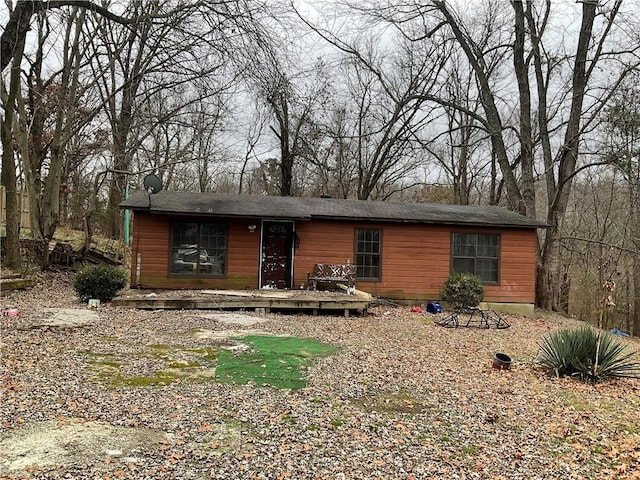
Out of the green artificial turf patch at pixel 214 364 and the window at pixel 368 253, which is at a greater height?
the window at pixel 368 253

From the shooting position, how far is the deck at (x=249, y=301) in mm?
10109

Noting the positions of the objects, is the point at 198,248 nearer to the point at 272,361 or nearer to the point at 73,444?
the point at 272,361

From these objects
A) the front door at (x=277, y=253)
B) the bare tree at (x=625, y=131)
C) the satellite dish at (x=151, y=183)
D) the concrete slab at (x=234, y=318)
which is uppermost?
the bare tree at (x=625, y=131)

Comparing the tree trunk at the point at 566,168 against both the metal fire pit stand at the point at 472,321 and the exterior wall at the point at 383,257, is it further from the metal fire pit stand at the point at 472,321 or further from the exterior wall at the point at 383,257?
the metal fire pit stand at the point at 472,321

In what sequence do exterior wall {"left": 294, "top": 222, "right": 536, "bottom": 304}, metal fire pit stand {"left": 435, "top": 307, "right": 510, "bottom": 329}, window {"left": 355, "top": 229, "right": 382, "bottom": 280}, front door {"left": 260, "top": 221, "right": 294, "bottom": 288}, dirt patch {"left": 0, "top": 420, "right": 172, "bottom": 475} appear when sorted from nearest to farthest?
1. dirt patch {"left": 0, "top": 420, "right": 172, "bottom": 475}
2. metal fire pit stand {"left": 435, "top": 307, "right": 510, "bottom": 329}
3. front door {"left": 260, "top": 221, "right": 294, "bottom": 288}
4. exterior wall {"left": 294, "top": 222, "right": 536, "bottom": 304}
5. window {"left": 355, "top": 229, "right": 382, "bottom": 280}

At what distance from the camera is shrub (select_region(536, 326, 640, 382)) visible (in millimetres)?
6293

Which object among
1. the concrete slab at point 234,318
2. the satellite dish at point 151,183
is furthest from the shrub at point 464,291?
the satellite dish at point 151,183

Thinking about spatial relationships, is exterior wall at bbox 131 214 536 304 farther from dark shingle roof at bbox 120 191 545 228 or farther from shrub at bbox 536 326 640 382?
shrub at bbox 536 326 640 382

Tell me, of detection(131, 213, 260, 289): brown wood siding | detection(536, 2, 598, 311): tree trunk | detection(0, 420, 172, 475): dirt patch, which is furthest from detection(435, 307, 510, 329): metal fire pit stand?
detection(0, 420, 172, 475): dirt patch

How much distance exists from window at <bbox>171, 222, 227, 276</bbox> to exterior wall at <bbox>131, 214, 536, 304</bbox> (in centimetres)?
17

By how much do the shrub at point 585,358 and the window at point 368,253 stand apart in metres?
6.62

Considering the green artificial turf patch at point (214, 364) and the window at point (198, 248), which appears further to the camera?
the window at point (198, 248)

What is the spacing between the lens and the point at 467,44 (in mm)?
17141

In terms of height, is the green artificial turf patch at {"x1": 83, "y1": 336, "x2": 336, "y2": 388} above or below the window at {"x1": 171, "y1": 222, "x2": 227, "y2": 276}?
below
